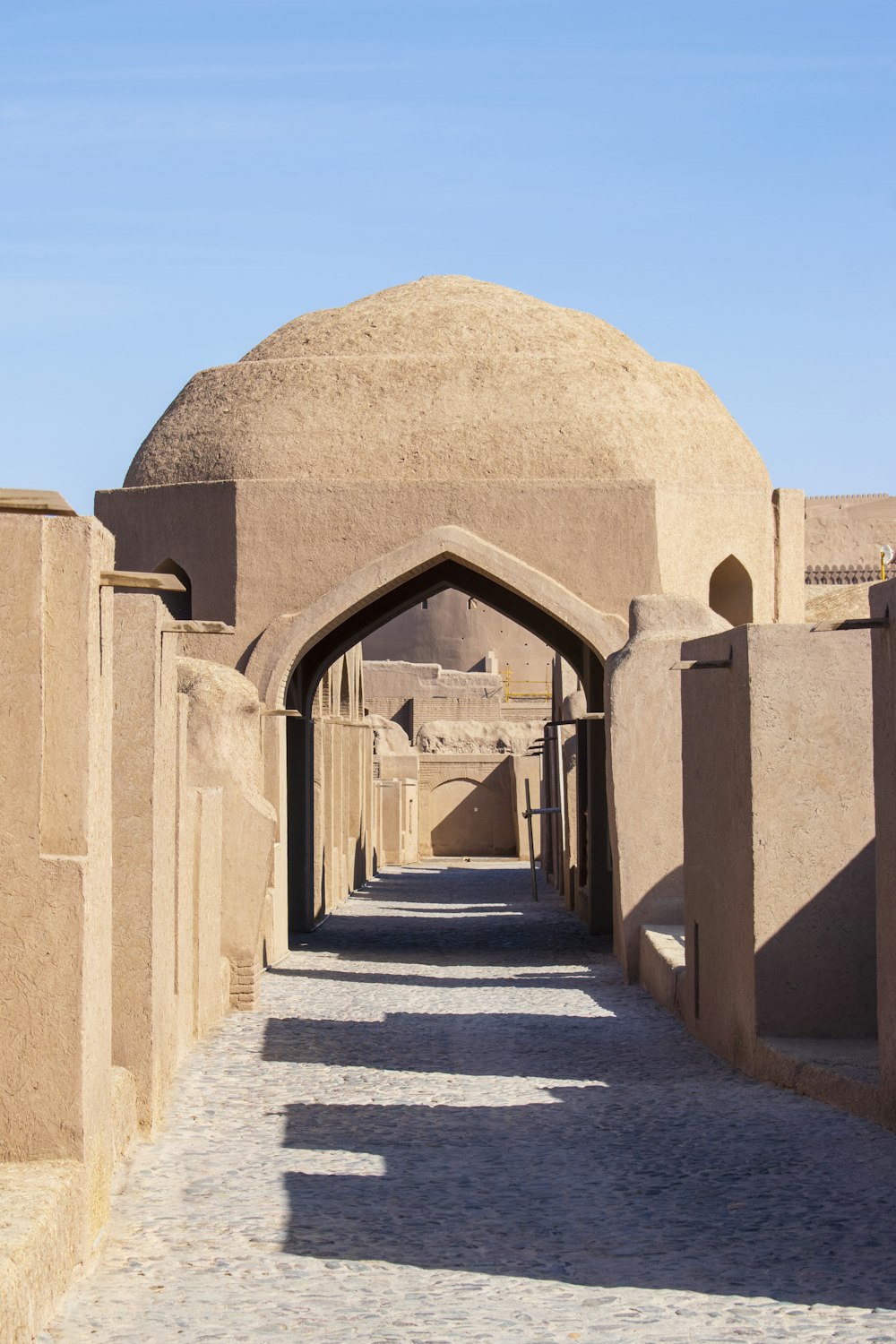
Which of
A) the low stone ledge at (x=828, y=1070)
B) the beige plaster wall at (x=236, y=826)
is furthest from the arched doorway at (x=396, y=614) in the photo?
the low stone ledge at (x=828, y=1070)

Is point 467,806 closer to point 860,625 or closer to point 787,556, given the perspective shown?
point 787,556

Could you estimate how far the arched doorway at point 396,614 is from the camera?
14.6m

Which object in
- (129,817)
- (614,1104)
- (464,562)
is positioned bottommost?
(614,1104)

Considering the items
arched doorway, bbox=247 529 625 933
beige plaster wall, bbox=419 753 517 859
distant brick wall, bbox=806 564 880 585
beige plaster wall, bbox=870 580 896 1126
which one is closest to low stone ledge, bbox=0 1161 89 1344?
beige plaster wall, bbox=870 580 896 1126

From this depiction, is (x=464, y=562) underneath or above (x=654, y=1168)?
above

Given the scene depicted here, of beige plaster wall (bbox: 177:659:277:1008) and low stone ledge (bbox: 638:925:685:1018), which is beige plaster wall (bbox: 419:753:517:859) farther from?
beige plaster wall (bbox: 177:659:277:1008)

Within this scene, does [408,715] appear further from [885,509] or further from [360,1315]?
[360,1315]

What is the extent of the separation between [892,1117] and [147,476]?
1058 cm

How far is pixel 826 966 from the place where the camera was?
331 inches

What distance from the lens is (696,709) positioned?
33.0 feet

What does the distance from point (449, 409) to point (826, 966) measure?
7.72 meters

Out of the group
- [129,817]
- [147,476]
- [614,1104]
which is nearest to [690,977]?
[614,1104]

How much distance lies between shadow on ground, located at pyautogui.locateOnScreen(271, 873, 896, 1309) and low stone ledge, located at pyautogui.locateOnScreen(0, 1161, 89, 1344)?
0.85m

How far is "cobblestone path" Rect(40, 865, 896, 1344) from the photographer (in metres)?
4.69
